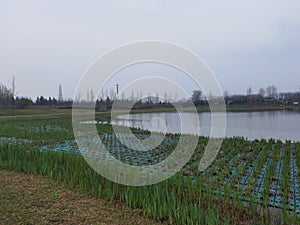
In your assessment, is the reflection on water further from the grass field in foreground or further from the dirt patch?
the dirt patch

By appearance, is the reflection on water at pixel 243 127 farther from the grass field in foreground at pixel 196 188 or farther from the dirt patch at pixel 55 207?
the dirt patch at pixel 55 207

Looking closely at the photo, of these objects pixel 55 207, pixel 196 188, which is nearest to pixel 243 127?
pixel 196 188

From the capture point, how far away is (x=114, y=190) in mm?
2988

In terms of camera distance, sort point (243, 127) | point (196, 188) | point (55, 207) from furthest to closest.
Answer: point (243, 127) → point (196, 188) → point (55, 207)

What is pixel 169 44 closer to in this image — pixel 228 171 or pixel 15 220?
pixel 228 171

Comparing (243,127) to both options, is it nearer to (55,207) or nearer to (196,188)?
(196,188)

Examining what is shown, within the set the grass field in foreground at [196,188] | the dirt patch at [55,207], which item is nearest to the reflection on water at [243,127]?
the grass field in foreground at [196,188]

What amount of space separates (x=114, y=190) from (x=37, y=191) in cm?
110

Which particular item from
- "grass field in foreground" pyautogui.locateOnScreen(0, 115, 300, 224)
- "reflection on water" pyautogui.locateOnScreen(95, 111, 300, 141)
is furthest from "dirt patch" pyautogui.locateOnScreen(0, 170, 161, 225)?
"reflection on water" pyautogui.locateOnScreen(95, 111, 300, 141)

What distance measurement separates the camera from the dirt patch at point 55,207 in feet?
8.02

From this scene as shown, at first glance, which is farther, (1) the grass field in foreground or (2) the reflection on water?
(2) the reflection on water

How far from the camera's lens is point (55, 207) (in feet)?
8.98

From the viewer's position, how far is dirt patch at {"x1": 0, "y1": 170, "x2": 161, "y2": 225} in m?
2.44

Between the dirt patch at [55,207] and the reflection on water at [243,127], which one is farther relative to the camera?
the reflection on water at [243,127]
